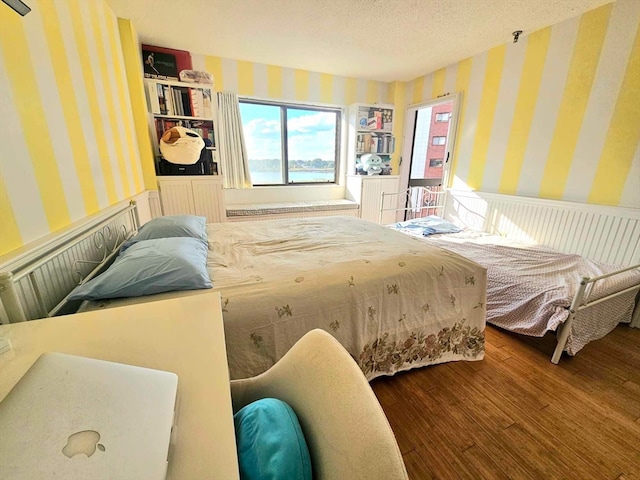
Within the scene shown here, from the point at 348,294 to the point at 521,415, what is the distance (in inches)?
44.2

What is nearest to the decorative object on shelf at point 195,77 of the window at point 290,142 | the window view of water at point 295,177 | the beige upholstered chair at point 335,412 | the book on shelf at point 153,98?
the book on shelf at point 153,98

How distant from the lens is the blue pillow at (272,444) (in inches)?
20.2

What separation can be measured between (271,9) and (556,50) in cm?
261

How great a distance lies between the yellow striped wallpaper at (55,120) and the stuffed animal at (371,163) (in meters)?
3.05

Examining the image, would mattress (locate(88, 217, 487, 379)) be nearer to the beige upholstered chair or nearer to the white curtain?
the beige upholstered chair

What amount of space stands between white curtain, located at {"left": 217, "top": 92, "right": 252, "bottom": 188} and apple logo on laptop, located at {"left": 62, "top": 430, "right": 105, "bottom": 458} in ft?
11.6

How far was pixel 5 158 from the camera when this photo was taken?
3.26ft

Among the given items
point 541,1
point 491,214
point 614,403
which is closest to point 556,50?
point 541,1

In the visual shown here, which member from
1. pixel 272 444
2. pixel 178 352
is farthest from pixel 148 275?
pixel 272 444

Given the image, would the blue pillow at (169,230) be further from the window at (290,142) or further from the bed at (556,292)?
the bed at (556,292)

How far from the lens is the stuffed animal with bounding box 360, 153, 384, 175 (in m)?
4.07

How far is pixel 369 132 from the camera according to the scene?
4125 mm

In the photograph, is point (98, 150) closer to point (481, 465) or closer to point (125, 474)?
point (125, 474)

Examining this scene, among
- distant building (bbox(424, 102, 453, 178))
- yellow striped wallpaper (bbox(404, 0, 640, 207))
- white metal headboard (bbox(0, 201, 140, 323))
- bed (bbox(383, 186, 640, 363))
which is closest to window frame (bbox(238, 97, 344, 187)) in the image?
distant building (bbox(424, 102, 453, 178))
